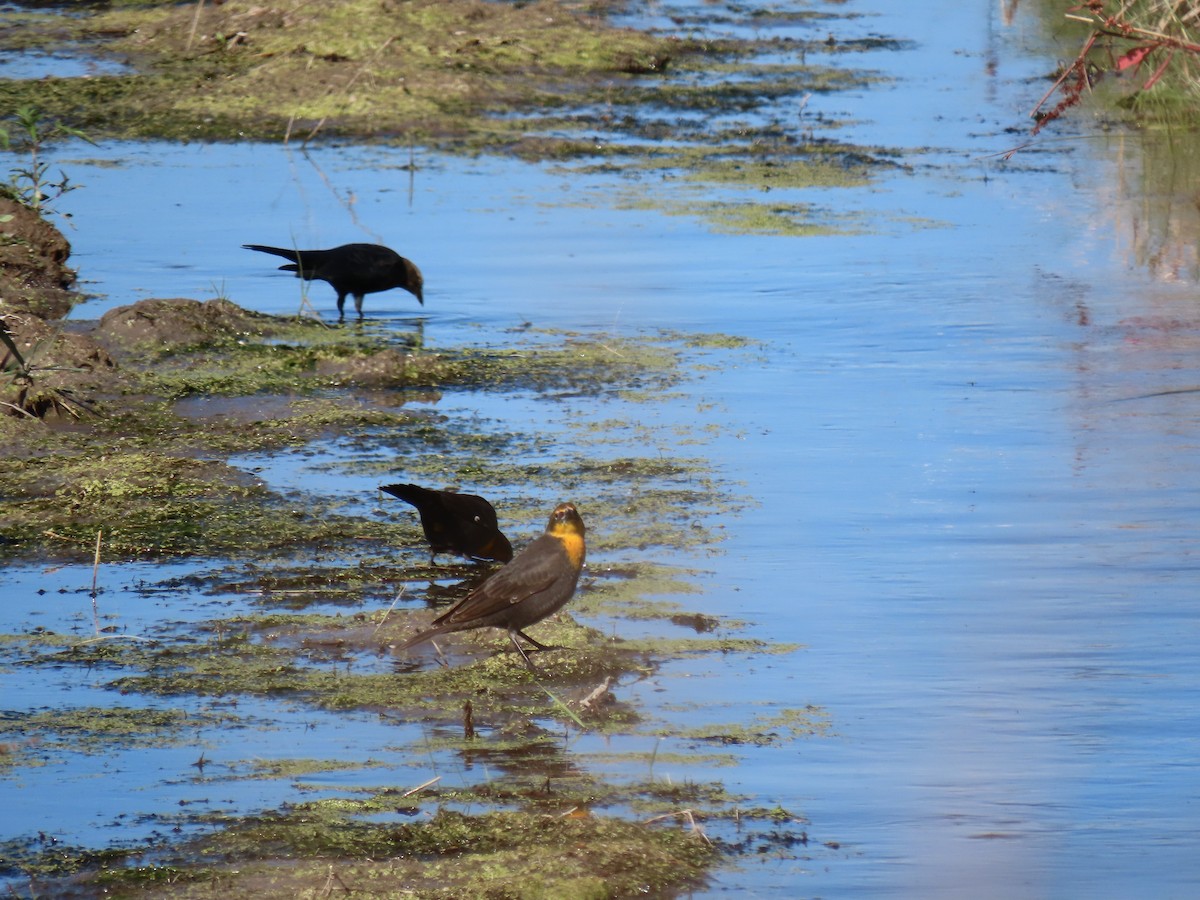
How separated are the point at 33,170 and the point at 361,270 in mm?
Result: 2622

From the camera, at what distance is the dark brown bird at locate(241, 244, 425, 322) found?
9789 millimetres

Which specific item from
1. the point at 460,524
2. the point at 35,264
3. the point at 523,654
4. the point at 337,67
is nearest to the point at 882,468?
the point at 460,524

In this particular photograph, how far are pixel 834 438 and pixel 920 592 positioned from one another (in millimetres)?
1845

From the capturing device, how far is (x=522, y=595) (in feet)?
16.4

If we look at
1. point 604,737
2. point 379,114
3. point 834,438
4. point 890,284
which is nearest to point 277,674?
point 604,737

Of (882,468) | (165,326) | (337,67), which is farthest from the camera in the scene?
(337,67)

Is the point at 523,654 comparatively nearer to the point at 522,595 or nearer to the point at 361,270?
the point at 522,595

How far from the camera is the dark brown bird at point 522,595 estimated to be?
5008 mm

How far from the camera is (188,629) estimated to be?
5344 millimetres

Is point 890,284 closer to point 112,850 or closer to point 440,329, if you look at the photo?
point 440,329

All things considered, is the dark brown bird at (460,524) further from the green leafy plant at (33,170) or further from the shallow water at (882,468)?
the green leafy plant at (33,170)

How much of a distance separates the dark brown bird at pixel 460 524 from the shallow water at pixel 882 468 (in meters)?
0.60

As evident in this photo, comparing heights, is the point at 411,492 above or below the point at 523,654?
above

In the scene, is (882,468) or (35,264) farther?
(35,264)
